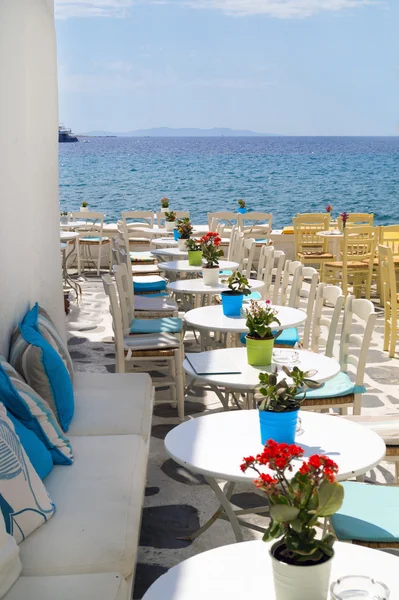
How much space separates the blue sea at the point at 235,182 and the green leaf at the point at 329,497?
3539 centimetres

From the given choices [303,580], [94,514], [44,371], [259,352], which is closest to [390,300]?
[259,352]

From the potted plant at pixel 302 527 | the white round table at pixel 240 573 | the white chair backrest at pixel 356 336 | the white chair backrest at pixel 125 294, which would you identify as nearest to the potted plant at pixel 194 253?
the white chair backrest at pixel 125 294

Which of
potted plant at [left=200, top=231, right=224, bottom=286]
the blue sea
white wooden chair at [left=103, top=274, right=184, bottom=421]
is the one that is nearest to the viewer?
white wooden chair at [left=103, top=274, right=184, bottom=421]

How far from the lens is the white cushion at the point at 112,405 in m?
3.53

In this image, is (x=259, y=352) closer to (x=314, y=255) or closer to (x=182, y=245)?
(x=182, y=245)

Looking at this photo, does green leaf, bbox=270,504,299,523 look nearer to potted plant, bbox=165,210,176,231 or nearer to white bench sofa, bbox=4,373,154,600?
white bench sofa, bbox=4,373,154,600

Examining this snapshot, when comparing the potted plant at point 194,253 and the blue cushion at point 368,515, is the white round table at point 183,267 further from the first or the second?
the blue cushion at point 368,515

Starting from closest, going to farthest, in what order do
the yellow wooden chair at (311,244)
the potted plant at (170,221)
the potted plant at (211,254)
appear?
the potted plant at (211,254) < the yellow wooden chair at (311,244) < the potted plant at (170,221)

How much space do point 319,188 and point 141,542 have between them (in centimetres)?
4688

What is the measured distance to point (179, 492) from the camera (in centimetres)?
388

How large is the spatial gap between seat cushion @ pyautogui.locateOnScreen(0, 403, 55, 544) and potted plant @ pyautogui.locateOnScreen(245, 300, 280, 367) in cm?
125

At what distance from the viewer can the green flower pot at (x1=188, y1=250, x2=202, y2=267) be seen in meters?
6.81

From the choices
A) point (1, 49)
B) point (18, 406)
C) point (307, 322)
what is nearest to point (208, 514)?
point (18, 406)

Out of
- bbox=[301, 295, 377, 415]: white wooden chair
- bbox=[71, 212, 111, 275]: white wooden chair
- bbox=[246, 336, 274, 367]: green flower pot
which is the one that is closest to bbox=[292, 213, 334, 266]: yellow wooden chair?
bbox=[71, 212, 111, 275]: white wooden chair
